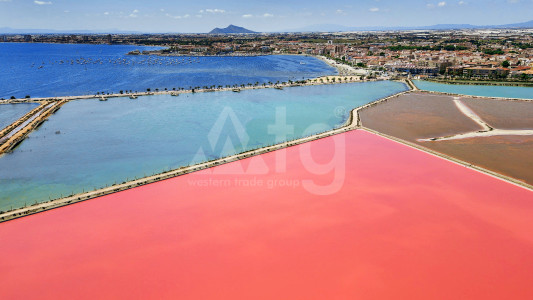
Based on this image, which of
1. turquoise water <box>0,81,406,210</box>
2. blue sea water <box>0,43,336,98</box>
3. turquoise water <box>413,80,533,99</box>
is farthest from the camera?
blue sea water <box>0,43,336,98</box>

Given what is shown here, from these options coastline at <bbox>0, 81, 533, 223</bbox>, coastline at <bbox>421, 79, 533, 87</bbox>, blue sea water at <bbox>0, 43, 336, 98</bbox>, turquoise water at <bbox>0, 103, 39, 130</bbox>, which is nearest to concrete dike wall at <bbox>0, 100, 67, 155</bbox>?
turquoise water at <bbox>0, 103, 39, 130</bbox>

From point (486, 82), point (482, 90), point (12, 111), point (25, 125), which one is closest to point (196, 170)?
point (25, 125)

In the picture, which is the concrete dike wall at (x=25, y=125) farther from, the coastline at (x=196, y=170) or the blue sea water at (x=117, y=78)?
the coastline at (x=196, y=170)

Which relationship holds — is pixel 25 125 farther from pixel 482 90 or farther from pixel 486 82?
pixel 486 82

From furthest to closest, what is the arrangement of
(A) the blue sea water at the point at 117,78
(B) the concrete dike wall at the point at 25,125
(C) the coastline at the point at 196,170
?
(A) the blue sea water at the point at 117,78, (B) the concrete dike wall at the point at 25,125, (C) the coastline at the point at 196,170

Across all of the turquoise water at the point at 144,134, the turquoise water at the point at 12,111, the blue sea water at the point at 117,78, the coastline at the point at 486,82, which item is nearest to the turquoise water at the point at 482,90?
the coastline at the point at 486,82

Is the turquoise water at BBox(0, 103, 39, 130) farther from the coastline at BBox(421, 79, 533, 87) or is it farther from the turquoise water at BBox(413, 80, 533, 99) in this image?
the coastline at BBox(421, 79, 533, 87)

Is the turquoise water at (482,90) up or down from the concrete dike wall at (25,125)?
up
